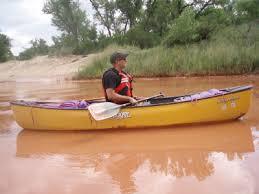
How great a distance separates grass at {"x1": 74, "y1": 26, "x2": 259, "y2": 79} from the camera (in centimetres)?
1474

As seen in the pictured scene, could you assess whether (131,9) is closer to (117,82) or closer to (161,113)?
(117,82)

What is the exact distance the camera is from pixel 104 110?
6344 millimetres

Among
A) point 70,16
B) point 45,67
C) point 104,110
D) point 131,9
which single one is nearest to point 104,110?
point 104,110

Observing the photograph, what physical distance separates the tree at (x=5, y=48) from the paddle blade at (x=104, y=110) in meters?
30.5

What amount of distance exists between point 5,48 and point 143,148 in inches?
1293

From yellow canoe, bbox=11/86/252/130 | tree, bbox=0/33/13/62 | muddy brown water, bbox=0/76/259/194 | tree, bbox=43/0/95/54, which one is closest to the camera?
muddy brown water, bbox=0/76/259/194

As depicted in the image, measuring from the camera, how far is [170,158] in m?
5.06

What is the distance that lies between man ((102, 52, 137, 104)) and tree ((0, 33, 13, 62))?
30.4m

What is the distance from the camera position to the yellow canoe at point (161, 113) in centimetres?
630

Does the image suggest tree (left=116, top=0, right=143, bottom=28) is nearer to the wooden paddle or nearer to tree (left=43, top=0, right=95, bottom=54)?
tree (left=43, top=0, right=95, bottom=54)

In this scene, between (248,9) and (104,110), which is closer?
(104,110)

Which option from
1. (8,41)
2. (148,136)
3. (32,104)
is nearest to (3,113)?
(32,104)

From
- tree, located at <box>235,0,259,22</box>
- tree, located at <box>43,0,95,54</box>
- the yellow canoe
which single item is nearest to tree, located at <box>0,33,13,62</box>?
tree, located at <box>43,0,95,54</box>

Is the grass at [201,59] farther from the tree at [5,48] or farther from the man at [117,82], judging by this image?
the tree at [5,48]
